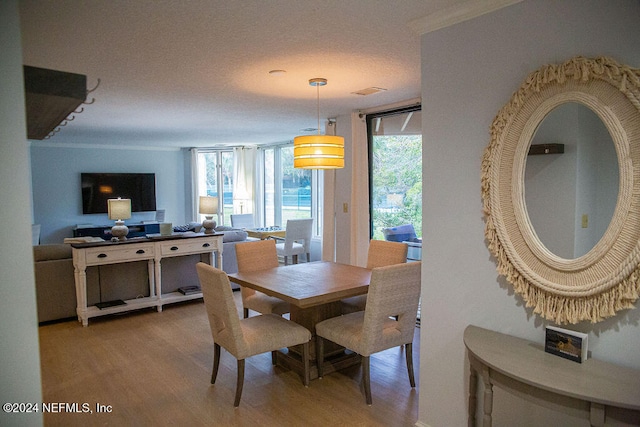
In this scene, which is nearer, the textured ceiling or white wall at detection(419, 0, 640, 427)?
white wall at detection(419, 0, 640, 427)

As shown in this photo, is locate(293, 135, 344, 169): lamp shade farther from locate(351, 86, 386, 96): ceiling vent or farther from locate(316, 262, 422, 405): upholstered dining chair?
locate(316, 262, 422, 405): upholstered dining chair

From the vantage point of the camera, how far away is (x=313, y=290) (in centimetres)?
Result: 309

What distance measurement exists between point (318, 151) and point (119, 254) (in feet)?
8.79

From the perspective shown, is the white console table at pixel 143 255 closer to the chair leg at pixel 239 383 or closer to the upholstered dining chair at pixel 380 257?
the upholstered dining chair at pixel 380 257

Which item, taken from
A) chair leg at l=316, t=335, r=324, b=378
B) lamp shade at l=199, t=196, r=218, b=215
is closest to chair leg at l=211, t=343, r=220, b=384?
chair leg at l=316, t=335, r=324, b=378

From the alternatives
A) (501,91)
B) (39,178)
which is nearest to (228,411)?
(501,91)

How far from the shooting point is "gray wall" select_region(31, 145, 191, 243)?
26.4ft

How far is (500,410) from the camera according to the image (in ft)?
6.86

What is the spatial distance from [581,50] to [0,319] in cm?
226

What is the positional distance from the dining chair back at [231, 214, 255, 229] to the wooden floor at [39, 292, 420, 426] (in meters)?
4.49

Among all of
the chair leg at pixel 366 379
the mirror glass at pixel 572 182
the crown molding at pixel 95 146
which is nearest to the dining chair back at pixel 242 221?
the crown molding at pixel 95 146

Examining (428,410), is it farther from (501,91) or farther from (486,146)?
(501,91)

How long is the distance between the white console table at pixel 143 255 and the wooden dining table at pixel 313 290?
1719 millimetres

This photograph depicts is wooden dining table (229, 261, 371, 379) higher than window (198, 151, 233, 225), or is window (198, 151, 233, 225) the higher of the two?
window (198, 151, 233, 225)
